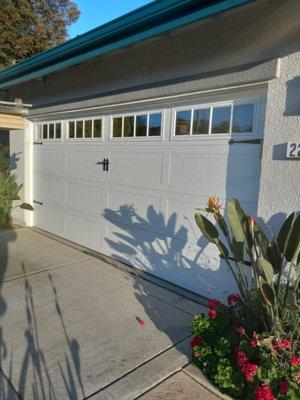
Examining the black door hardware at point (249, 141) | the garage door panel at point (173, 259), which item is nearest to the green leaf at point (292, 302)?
the garage door panel at point (173, 259)

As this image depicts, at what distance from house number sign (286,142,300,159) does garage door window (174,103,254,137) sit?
0.55 meters

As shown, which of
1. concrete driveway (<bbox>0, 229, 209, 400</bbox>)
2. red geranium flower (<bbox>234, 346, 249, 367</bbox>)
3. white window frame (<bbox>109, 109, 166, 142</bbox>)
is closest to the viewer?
red geranium flower (<bbox>234, 346, 249, 367</bbox>)

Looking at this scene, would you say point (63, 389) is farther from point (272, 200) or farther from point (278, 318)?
point (272, 200)

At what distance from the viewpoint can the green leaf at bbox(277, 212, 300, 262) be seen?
86.7 inches

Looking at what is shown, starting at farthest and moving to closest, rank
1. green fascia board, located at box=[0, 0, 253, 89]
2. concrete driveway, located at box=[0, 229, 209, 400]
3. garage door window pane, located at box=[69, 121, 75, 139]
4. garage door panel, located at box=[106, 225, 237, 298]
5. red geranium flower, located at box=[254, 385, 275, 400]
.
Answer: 1. garage door window pane, located at box=[69, 121, 75, 139]
2. garage door panel, located at box=[106, 225, 237, 298]
3. green fascia board, located at box=[0, 0, 253, 89]
4. concrete driveway, located at box=[0, 229, 209, 400]
5. red geranium flower, located at box=[254, 385, 275, 400]

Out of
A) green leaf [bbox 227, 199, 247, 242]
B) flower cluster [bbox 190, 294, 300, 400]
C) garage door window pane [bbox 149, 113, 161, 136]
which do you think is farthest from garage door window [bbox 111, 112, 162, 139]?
flower cluster [bbox 190, 294, 300, 400]

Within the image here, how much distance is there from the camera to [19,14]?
1083 centimetres

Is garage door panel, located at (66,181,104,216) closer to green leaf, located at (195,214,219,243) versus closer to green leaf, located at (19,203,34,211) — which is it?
green leaf, located at (19,203,34,211)

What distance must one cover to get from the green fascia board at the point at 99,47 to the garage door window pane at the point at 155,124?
3.16ft

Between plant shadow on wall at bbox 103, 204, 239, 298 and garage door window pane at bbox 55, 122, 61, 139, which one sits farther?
garage door window pane at bbox 55, 122, 61, 139

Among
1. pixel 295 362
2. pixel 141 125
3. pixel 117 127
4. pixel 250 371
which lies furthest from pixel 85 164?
pixel 295 362

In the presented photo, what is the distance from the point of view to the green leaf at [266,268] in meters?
2.11

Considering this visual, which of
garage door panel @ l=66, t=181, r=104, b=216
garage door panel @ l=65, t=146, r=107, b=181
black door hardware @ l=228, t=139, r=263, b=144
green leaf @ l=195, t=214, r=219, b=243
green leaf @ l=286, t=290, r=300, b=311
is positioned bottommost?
green leaf @ l=286, t=290, r=300, b=311

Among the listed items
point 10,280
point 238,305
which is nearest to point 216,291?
point 238,305
